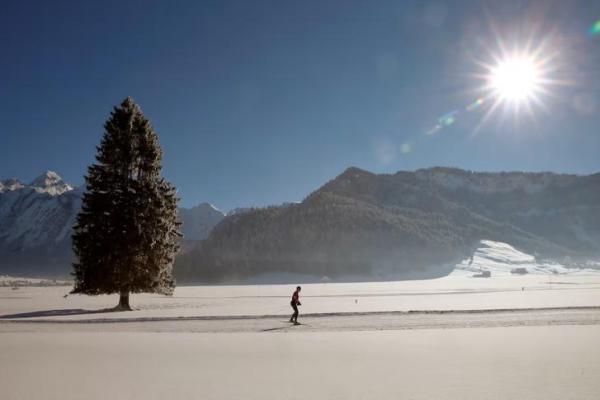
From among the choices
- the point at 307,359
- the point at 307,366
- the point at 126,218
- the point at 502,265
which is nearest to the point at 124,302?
the point at 126,218

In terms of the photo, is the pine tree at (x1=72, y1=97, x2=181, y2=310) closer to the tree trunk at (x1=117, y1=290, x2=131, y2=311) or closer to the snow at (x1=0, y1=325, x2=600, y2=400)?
the tree trunk at (x1=117, y1=290, x2=131, y2=311)

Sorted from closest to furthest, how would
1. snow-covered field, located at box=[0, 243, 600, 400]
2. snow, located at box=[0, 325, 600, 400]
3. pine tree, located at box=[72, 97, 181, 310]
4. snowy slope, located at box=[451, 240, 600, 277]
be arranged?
snow, located at box=[0, 325, 600, 400]
snow-covered field, located at box=[0, 243, 600, 400]
pine tree, located at box=[72, 97, 181, 310]
snowy slope, located at box=[451, 240, 600, 277]

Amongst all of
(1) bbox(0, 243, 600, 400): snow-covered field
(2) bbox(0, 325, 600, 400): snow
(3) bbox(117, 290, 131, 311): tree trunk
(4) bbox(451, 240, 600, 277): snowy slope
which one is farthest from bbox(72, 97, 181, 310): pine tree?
(4) bbox(451, 240, 600, 277): snowy slope

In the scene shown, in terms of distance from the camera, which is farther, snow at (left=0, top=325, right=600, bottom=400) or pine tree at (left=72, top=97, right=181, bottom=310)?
pine tree at (left=72, top=97, right=181, bottom=310)

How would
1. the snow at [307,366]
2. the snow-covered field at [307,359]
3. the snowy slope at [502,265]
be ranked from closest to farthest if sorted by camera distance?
the snow at [307,366], the snow-covered field at [307,359], the snowy slope at [502,265]

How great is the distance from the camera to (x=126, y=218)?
3578 cm

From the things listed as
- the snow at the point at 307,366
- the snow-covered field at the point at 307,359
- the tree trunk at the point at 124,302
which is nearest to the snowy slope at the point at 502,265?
the tree trunk at the point at 124,302

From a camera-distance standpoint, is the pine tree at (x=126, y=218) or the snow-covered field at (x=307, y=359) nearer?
the snow-covered field at (x=307, y=359)

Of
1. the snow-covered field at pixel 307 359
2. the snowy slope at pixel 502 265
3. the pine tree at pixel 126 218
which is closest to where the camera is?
the snow-covered field at pixel 307 359

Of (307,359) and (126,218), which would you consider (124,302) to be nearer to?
(126,218)

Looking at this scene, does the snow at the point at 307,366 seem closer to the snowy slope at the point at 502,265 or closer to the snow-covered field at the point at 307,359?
the snow-covered field at the point at 307,359

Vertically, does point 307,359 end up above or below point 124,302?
below

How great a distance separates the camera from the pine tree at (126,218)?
34.9 meters

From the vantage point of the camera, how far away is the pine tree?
34875 millimetres
